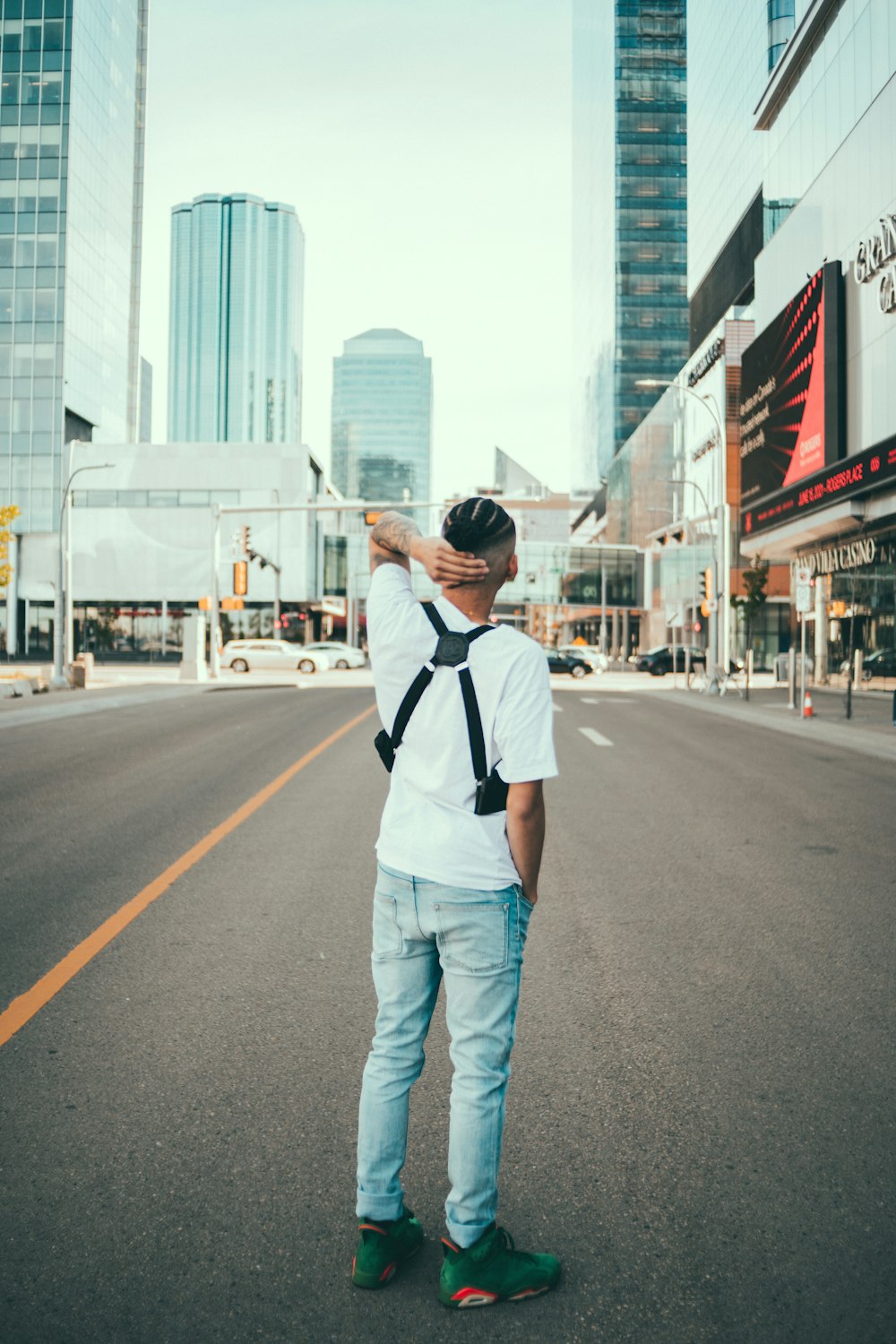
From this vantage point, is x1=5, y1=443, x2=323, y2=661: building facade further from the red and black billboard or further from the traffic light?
the traffic light

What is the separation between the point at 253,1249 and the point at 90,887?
424 cm

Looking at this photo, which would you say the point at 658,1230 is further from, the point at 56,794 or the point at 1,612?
the point at 1,612

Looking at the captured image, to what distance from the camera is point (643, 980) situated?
4.88m

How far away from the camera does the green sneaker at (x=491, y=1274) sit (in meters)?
2.48

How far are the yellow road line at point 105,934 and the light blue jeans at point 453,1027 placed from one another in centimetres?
209

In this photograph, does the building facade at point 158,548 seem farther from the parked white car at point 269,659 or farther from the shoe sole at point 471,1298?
the shoe sole at point 471,1298

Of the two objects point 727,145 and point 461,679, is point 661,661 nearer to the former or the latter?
point 727,145

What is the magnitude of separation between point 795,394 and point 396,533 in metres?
35.3

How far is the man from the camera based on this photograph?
98.3 inches

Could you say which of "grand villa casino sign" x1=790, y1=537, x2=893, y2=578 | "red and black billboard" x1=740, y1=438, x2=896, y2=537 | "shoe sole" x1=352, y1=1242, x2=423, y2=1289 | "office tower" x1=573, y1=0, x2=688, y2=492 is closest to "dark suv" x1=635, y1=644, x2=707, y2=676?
"red and black billboard" x1=740, y1=438, x2=896, y2=537

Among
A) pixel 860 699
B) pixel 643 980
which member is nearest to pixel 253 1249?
pixel 643 980

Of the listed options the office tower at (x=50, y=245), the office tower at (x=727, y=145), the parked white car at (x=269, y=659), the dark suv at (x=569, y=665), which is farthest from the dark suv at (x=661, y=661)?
the office tower at (x=50, y=245)

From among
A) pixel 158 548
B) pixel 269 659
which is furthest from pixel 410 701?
pixel 158 548

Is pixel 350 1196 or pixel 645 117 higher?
pixel 645 117
